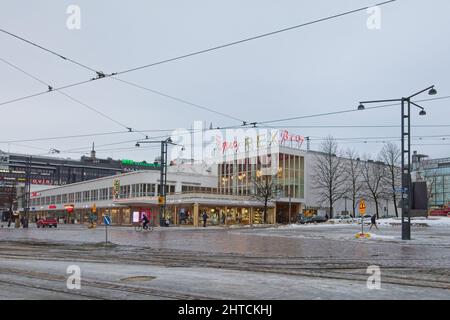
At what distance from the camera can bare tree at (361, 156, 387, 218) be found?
73.6 meters

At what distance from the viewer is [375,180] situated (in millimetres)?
77125

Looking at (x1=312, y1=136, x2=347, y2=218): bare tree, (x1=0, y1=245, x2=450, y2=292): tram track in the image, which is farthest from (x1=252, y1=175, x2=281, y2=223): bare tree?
(x1=0, y1=245, x2=450, y2=292): tram track

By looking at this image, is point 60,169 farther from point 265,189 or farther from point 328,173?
point 328,173

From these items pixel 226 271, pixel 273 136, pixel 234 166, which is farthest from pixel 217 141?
pixel 226 271

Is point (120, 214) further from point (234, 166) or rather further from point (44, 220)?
point (234, 166)

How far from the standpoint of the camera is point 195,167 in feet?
277

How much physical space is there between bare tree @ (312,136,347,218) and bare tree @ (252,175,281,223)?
7.45m

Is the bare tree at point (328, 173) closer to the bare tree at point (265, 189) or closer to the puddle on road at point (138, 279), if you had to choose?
the bare tree at point (265, 189)

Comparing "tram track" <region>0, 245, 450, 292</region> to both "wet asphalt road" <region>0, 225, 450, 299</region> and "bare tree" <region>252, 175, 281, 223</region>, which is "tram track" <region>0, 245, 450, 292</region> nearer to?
"wet asphalt road" <region>0, 225, 450, 299</region>

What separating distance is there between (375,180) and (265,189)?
2073 cm
